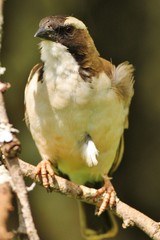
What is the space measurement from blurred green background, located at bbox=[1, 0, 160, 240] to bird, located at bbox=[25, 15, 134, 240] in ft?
5.41

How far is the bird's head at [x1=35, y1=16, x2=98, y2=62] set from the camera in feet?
12.4

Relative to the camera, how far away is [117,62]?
19.6 ft

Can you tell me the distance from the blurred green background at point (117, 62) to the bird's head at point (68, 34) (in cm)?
177

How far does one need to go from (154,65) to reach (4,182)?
154 inches

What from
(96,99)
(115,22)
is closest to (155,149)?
(115,22)

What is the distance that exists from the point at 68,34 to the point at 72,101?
0.40 m

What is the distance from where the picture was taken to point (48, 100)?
12.9 feet

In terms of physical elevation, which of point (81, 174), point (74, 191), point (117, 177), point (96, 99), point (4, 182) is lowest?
point (117, 177)

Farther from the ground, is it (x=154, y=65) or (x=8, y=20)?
(x=8, y=20)

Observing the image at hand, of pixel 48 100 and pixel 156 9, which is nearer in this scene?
pixel 48 100

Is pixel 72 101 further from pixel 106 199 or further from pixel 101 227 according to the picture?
pixel 101 227

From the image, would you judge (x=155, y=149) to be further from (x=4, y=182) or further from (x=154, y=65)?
(x=4, y=182)

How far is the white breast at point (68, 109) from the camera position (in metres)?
3.86

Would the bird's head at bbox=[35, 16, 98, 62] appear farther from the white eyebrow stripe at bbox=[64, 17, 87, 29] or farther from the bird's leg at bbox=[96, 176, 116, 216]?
the bird's leg at bbox=[96, 176, 116, 216]
